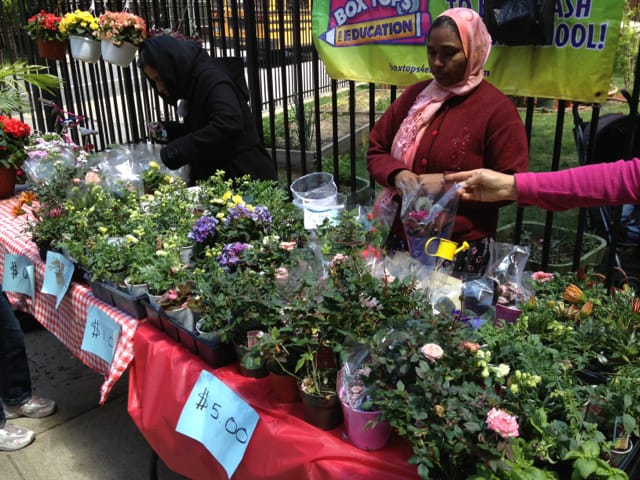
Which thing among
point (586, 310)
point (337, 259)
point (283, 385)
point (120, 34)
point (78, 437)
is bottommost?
point (78, 437)

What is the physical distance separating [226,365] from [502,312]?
82cm

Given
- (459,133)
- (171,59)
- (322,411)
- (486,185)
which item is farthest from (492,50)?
(322,411)

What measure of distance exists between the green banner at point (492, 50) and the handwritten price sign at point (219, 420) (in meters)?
1.68

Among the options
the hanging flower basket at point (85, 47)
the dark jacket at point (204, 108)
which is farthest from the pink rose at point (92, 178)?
the hanging flower basket at point (85, 47)

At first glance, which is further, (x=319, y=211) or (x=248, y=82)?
(x=248, y=82)

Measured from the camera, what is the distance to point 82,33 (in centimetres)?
392

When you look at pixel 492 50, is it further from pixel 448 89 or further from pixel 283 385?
pixel 283 385

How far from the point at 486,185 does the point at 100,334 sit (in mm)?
1452

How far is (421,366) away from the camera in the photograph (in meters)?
1.11

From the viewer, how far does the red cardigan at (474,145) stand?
195 cm

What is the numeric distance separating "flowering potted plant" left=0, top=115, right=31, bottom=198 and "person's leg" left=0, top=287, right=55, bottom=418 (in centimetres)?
100

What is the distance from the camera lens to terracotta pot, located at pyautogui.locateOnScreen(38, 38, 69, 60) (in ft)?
14.0

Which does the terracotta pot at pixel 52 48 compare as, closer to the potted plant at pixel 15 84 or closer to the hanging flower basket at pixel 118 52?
the potted plant at pixel 15 84

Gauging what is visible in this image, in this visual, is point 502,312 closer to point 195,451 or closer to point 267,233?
point 267,233
